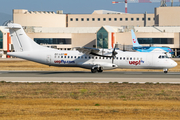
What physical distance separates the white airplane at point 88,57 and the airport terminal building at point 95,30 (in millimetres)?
53809

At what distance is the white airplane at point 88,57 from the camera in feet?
145

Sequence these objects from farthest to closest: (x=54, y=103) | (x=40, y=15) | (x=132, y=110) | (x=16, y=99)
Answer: (x=40, y=15), (x=16, y=99), (x=54, y=103), (x=132, y=110)

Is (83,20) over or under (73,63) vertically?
over

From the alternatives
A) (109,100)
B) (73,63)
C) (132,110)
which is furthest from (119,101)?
(73,63)

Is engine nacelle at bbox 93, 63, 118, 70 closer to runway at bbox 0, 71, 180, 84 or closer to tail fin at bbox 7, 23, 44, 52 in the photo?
runway at bbox 0, 71, 180, 84

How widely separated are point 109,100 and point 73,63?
23673 millimetres

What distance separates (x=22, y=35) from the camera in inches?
1836

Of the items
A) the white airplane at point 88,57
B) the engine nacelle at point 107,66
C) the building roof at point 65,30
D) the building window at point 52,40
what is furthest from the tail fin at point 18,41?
the building roof at point 65,30

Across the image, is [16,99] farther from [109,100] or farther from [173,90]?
[173,90]

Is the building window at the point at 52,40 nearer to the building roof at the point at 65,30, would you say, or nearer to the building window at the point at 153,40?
the building roof at the point at 65,30

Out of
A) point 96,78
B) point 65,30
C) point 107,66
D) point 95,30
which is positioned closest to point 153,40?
point 95,30

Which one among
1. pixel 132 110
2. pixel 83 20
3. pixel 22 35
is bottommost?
pixel 132 110

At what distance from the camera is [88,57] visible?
46219mm

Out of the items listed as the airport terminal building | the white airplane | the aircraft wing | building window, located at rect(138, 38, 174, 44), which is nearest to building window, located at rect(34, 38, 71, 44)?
the airport terminal building
